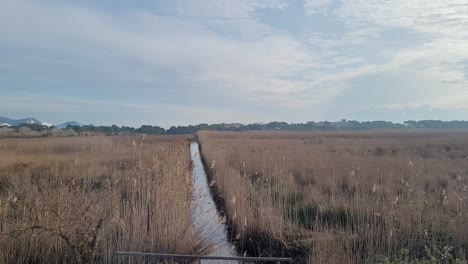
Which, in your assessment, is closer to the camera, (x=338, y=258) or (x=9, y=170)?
(x=338, y=258)

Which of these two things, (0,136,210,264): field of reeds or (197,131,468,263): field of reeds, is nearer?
(0,136,210,264): field of reeds

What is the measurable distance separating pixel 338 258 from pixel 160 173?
3787mm

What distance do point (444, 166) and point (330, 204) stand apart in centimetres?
834

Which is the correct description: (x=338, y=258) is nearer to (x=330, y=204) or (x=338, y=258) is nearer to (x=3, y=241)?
(x=330, y=204)

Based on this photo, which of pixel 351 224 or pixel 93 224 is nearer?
pixel 93 224

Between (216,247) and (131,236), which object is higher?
(131,236)

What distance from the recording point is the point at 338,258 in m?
5.46

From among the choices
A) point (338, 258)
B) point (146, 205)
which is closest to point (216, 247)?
point (146, 205)

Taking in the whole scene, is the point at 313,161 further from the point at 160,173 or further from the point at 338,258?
the point at 338,258

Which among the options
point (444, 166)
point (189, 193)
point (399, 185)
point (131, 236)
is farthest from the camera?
point (444, 166)

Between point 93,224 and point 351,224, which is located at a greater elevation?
point 93,224

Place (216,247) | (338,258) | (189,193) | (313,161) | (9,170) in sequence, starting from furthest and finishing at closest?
(313,161)
(9,170)
(189,193)
(216,247)
(338,258)

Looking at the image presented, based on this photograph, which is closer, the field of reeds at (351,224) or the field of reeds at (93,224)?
the field of reeds at (93,224)

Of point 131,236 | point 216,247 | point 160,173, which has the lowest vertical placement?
point 216,247
